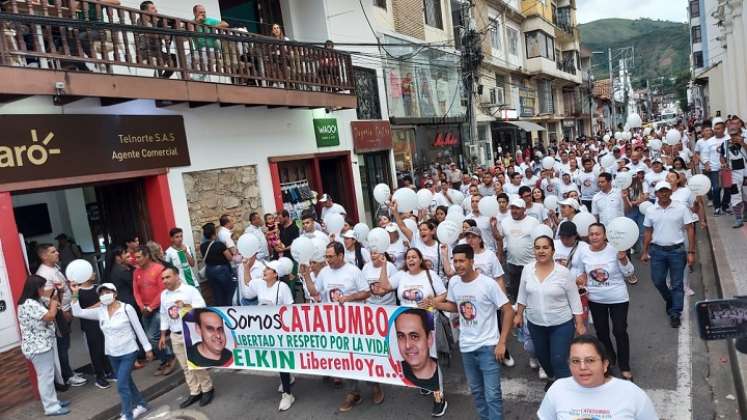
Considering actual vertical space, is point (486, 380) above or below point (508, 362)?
above

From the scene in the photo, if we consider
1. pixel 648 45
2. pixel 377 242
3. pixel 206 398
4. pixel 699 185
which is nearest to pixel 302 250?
pixel 377 242

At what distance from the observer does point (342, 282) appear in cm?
547

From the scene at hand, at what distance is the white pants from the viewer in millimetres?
5871

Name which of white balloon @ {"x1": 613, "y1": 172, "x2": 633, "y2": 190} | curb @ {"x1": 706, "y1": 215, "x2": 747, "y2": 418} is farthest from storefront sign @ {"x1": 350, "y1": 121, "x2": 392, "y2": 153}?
curb @ {"x1": 706, "y1": 215, "x2": 747, "y2": 418}

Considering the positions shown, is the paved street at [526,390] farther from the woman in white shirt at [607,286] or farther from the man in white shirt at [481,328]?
the man in white shirt at [481,328]

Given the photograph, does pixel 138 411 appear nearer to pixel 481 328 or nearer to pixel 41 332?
pixel 41 332

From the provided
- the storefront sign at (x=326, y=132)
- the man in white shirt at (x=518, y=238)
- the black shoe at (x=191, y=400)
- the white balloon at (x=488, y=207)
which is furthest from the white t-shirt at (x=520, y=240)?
the storefront sign at (x=326, y=132)

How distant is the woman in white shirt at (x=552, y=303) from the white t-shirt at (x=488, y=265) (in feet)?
2.92

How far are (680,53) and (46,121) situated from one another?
141 metres

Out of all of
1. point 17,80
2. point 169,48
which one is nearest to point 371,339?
point 17,80

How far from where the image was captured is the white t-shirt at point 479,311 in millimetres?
4164

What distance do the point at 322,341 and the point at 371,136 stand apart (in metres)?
10.0

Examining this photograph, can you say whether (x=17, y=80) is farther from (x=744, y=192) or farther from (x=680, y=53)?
(x=680, y=53)

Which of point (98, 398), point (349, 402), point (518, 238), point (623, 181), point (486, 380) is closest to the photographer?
point (486, 380)
